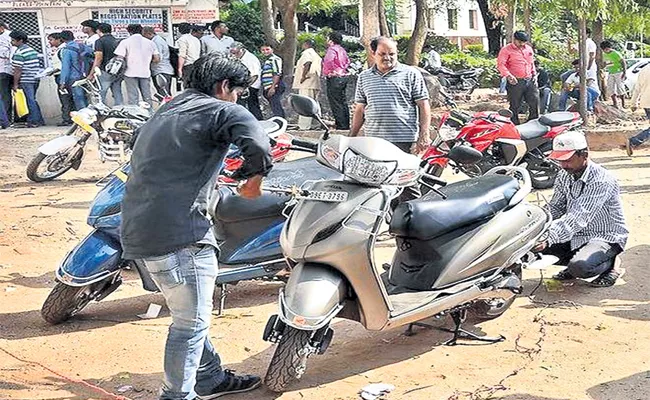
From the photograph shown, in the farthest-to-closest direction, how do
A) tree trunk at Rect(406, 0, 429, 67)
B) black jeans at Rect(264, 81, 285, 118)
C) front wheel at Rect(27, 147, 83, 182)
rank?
tree trunk at Rect(406, 0, 429, 67), black jeans at Rect(264, 81, 285, 118), front wheel at Rect(27, 147, 83, 182)

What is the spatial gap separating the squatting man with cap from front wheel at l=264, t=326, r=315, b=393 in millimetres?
2153

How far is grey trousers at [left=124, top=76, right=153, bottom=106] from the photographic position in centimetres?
1331

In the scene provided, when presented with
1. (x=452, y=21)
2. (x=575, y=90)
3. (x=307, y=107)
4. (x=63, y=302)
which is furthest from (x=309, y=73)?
→ (x=452, y=21)

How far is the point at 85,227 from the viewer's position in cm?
806

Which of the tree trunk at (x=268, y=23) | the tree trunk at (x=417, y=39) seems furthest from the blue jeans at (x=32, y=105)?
the tree trunk at (x=417, y=39)

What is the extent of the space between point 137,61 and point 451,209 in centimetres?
927

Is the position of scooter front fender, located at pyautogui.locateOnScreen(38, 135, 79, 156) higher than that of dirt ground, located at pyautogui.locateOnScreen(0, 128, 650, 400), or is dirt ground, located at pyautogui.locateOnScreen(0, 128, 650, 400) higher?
scooter front fender, located at pyautogui.locateOnScreen(38, 135, 79, 156)

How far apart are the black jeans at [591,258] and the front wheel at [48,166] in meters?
6.10

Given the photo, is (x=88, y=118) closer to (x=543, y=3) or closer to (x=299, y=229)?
(x=299, y=229)

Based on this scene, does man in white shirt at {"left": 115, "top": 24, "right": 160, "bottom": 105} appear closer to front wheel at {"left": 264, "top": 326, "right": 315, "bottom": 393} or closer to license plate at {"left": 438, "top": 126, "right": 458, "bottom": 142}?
license plate at {"left": 438, "top": 126, "right": 458, "bottom": 142}

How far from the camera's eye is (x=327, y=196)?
4238 mm

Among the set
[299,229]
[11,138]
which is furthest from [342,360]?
[11,138]

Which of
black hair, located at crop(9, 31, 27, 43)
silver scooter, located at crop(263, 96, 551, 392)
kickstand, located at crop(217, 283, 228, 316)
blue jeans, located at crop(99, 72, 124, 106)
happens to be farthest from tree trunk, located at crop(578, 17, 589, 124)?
kickstand, located at crop(217, 283, 228, 316)

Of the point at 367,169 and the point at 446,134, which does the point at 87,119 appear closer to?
the point at 446,134
